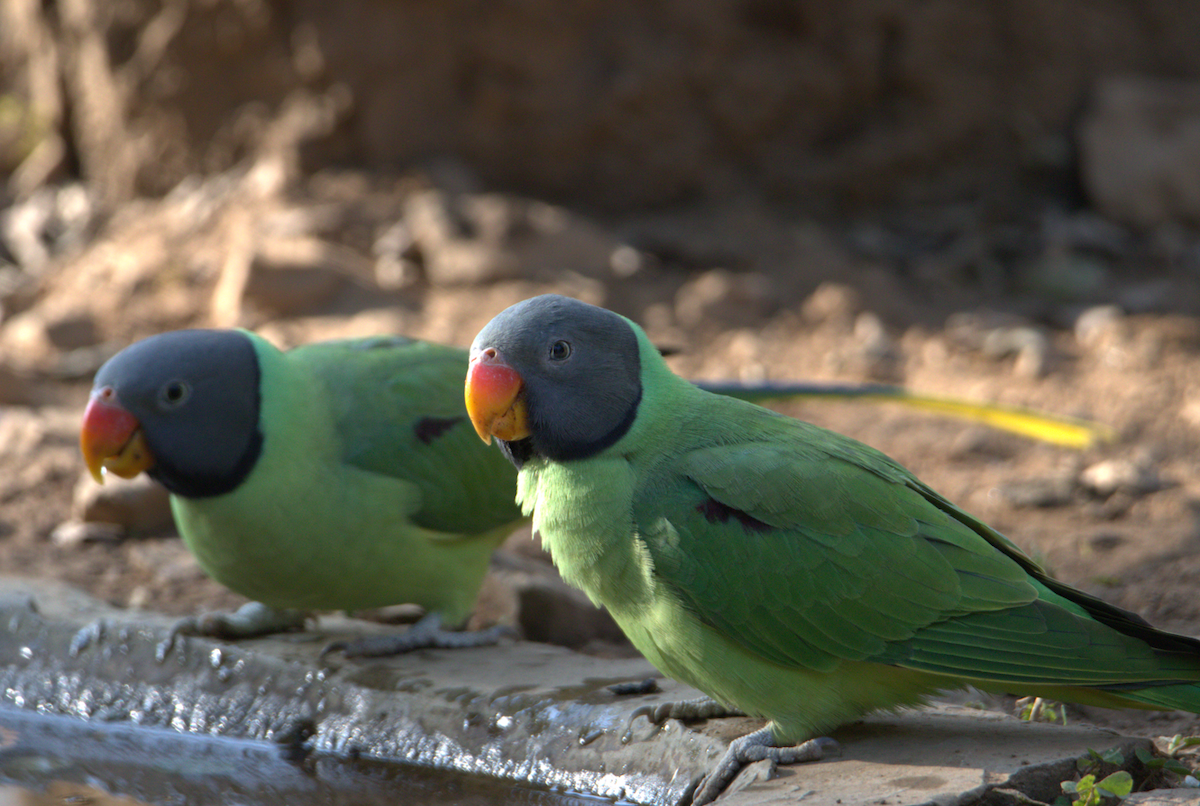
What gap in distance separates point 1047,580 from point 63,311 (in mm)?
5702

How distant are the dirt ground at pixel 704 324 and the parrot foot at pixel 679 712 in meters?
1.76

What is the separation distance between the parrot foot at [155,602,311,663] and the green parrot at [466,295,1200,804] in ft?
4.36

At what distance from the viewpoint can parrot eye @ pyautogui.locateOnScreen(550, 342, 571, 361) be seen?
2.78 meters

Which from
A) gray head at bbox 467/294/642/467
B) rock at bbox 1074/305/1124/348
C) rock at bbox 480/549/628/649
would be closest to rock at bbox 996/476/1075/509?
rock at bbox 1074/305/1124/348

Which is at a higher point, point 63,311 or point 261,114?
point 261,114

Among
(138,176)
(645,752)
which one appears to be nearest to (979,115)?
(138,176)

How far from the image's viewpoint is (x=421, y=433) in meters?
3.60

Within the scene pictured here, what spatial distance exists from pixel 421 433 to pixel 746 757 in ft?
4.71

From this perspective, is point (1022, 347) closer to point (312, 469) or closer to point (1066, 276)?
point (1066, 276)

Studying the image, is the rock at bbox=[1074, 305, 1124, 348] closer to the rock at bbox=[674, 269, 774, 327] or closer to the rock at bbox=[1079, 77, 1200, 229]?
the rock at bbox=[1079, 77, 1200, 229]

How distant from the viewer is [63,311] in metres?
6.71

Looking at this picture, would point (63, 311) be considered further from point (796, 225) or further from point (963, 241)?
point (963, 241)

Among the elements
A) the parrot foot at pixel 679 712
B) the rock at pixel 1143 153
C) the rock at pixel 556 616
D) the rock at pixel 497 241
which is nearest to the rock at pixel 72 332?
the rock at pixel 497 241

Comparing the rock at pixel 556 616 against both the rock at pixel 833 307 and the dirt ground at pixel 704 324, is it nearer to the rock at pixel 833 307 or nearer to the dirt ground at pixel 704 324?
the dirt ground at pixel 704 324
